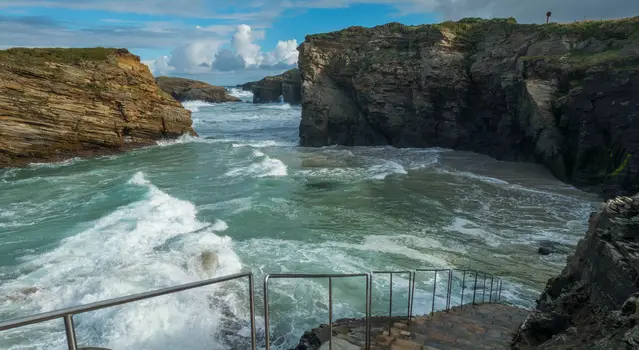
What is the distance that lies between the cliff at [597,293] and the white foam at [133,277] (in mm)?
6549

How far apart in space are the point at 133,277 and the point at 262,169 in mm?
16641

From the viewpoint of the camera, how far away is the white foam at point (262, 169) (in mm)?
27094

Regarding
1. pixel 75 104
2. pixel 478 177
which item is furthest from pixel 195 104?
pixel 478 177

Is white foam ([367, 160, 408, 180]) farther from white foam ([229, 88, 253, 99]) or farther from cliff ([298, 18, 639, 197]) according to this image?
white foam ([229, 88, 253, 99])

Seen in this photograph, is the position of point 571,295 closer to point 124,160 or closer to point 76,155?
point 124,160

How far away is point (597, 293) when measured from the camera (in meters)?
5.32

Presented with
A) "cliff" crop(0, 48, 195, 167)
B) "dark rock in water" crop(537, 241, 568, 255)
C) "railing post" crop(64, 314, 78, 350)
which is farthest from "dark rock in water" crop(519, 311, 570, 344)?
"cliff" crop(0, 48, 195, 167)

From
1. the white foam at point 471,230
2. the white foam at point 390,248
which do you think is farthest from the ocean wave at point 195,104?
the white foam at point 390,248

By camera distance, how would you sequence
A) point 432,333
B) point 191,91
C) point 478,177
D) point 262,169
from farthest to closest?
point 191,91 → point 262,169 → point 478,177 → point 432,333

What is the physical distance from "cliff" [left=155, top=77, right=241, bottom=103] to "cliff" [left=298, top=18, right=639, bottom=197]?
2656 inches

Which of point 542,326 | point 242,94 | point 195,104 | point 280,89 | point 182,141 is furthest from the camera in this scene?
point 242,94

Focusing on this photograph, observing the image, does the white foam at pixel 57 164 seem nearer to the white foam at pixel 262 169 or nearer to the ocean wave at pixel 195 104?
the white foam at pixel 262 169

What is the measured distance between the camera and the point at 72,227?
654 inches

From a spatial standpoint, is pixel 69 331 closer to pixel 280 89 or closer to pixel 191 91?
pixel 280 89
